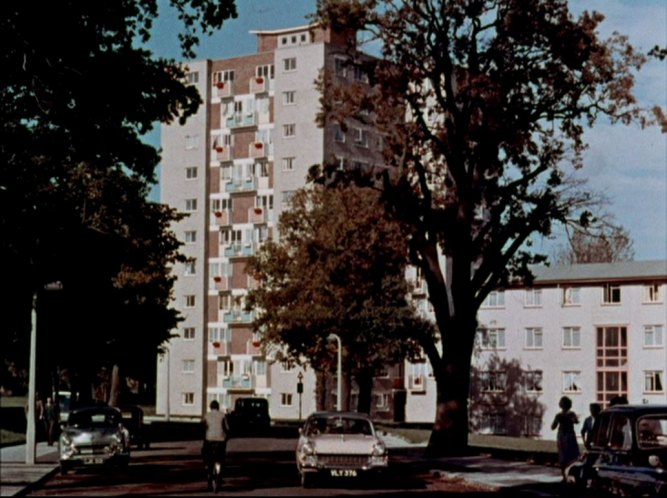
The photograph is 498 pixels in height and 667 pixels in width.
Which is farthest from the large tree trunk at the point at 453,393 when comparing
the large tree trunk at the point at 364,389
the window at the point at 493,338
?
the window at the point at 493,338

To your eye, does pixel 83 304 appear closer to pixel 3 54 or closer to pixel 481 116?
pixel 481 116

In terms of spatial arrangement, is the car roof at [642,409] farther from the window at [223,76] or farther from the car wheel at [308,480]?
the window at [223,76]

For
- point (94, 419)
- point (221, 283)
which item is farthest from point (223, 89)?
point (94, 419)

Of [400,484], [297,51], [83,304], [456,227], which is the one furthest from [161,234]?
Answer: [297,51]

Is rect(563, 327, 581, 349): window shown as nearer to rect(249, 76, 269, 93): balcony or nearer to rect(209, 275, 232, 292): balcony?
rect(209, 275, 232, 292): balcony

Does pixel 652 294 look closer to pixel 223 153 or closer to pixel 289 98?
pixel 289 98

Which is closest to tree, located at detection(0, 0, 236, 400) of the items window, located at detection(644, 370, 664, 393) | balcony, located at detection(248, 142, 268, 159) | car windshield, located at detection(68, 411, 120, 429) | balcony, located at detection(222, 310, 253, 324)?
car windshield, located at detection(68, 411, 120, 429)

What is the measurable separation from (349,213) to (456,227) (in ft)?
99.5

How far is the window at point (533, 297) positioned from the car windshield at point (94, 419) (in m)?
64.6

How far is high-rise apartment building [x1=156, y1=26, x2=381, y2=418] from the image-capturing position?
345ft

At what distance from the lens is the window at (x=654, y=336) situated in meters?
86.2

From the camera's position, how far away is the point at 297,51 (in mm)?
105750

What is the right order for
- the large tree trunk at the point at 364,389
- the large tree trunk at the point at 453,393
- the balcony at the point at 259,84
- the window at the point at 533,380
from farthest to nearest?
the balcony at the point at 259,84 < the window at the point at 533,380 < the large tree trunk at the point at 364,389 < the large tree trunk at the point at 453,393

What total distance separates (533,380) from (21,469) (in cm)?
6608
